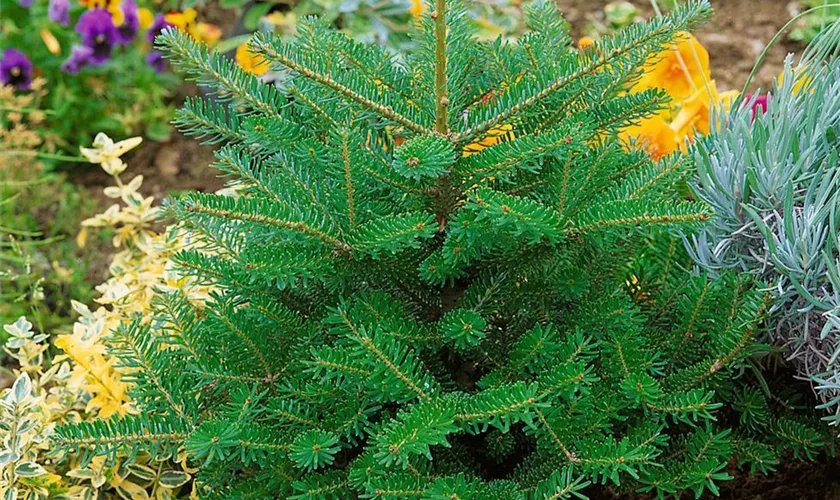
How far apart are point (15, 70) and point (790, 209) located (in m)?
2.87

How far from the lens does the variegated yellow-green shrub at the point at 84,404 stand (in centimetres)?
162

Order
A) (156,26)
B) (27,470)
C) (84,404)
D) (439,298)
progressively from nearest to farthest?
(439,298) → (27,470) → (84,404) → (156,26)

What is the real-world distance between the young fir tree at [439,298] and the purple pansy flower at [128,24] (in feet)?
7.64

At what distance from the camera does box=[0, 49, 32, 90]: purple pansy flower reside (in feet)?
10.9

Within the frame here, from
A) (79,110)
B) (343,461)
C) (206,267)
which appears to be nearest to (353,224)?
(206,267)

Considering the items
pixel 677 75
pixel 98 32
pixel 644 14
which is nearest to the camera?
pixel 677 75

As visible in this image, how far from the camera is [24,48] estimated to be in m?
3.54

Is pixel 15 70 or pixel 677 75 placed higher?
pixel 677 75

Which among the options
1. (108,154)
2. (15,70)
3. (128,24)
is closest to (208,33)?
(128,24)

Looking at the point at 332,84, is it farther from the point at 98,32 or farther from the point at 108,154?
the point at 98,32

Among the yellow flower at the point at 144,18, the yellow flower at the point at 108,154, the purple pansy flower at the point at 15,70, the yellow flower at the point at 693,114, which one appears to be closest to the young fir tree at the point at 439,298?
the yellow flower at the point at 693,114

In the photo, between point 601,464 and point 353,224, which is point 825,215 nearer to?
point 601,464

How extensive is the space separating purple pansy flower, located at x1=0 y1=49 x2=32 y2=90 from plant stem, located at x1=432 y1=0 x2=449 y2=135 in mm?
2494

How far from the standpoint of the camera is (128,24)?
3.52m
